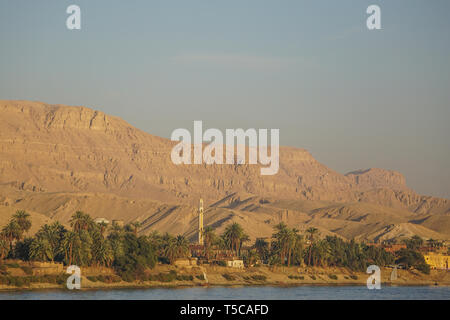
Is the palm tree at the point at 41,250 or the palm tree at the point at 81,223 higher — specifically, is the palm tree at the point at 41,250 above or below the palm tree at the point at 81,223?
below

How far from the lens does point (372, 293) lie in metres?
138

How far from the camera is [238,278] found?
496ft

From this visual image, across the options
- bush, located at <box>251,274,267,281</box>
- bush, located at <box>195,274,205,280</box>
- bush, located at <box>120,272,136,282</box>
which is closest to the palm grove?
bush, located at <box>120,272,136,282</box>

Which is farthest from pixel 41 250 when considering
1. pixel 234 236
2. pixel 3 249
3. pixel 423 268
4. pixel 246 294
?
pixel 423 268

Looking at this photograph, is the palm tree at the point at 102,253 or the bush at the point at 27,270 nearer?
the bush at the point at 27,270

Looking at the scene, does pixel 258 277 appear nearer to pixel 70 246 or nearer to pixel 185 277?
pixel 185 277

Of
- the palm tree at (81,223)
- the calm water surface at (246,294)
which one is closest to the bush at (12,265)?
the calm water surface at (246,294)

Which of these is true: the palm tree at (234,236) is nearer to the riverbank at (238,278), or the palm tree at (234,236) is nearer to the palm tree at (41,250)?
the riverbank at (238,278)

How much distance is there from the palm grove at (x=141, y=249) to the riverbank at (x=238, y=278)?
7.43 ft

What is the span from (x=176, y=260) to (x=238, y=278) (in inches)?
426

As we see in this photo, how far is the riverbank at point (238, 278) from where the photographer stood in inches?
5162

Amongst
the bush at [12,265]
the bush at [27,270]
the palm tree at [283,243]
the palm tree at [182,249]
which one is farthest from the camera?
the palm tree at [283,243]

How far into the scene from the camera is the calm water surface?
375ft

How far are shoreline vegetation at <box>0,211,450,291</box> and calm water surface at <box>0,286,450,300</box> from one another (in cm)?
719
